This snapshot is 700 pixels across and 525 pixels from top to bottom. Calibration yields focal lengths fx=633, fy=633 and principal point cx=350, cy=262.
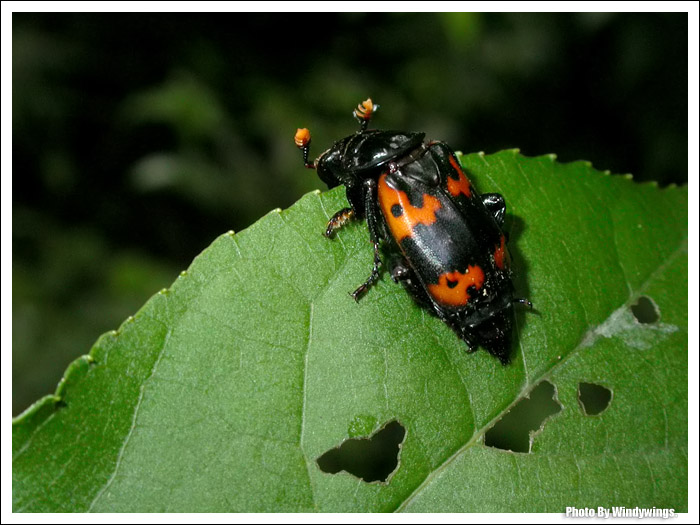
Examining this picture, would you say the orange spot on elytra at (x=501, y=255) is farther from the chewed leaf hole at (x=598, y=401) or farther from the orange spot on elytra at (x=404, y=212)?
the chewed leaf hole at (x=598, y=401)

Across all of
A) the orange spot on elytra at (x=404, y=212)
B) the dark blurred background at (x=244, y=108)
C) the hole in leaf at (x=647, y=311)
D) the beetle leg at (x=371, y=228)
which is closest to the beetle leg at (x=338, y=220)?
the beetle leg at (x=371, y=228)

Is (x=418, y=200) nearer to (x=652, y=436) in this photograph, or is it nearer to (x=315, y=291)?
(x=315, y=291)

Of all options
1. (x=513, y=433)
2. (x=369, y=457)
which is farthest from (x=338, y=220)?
(x=369, y=457)

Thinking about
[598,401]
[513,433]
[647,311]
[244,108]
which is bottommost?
[513,433]

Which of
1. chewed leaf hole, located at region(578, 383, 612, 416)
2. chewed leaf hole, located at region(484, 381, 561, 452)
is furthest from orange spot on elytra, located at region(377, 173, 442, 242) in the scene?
chewed leaf hole, located at region(578, 383, 612, 416)

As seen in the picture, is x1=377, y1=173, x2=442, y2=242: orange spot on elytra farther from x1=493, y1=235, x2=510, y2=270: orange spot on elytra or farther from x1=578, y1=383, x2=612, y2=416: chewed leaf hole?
x1=578, y1=383, x2=612, y2=416: chewed leaf hole

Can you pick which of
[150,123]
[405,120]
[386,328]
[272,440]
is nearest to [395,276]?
[386,328]

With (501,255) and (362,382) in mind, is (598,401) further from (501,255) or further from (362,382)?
(362,382)
